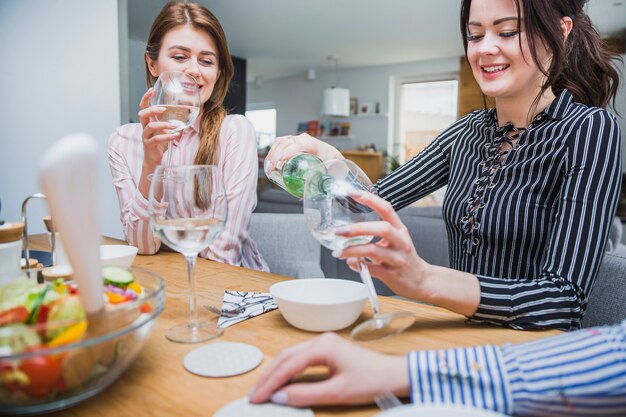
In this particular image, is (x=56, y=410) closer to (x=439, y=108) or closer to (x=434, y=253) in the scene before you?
(x=434, y=253)

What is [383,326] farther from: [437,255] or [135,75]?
[135,75]

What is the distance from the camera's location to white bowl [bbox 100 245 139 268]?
91 centimetres

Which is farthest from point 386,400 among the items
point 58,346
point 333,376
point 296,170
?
point 296,170

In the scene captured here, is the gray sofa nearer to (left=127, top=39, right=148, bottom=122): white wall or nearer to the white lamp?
(left=127, top=39, right=148, bottom=122): white wall

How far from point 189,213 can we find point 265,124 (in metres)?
10.7

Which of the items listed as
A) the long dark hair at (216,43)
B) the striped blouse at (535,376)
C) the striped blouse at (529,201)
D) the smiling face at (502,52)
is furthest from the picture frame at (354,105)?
the striped blouse at (535,376)

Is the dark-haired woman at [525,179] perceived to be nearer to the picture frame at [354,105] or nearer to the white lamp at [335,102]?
the white lamp at [335,102]

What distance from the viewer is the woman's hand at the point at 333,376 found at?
0.48 m

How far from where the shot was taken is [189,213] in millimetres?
699

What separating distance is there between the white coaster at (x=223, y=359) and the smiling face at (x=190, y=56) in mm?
987

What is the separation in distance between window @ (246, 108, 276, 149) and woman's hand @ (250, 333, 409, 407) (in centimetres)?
1052

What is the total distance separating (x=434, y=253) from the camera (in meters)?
2.55

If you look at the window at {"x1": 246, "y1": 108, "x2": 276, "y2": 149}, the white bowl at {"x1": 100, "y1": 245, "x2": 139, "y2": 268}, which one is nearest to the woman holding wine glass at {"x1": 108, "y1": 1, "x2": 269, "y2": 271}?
the white bowl at {"x1": 100, "y1": 245, "x2": 139, "y2": 268}

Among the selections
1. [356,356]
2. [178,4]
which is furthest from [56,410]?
[178,4]
